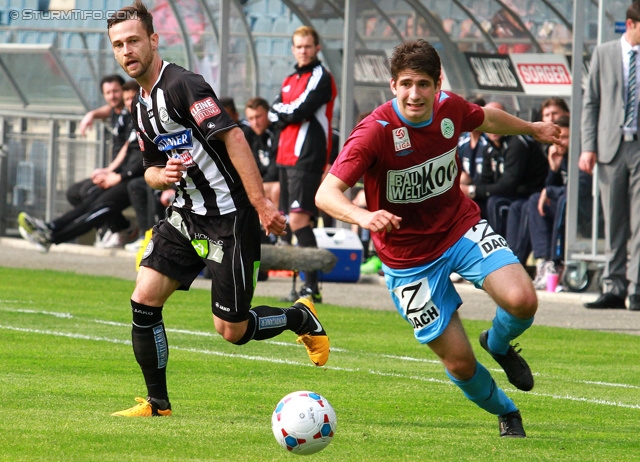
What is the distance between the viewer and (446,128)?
6895 millimetres

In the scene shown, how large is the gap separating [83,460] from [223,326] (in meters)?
1.81

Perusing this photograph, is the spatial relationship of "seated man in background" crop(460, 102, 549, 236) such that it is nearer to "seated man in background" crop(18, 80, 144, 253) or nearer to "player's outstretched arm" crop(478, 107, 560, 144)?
"seated man in background" crop(18, 80, 144, 253)

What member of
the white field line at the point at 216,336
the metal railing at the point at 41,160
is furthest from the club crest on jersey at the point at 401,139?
the metal railing at the point at 41,160

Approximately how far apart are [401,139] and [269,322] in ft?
5.03

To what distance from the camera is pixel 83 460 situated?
578 centimetres

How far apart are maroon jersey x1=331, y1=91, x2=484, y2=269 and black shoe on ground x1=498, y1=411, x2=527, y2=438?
2.93ft

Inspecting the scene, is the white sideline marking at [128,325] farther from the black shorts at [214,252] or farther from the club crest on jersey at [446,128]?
the club crest on jersey at [446,128]

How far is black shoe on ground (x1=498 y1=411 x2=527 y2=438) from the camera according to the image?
21.9 feet

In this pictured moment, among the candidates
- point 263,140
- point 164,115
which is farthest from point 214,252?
point 263,140

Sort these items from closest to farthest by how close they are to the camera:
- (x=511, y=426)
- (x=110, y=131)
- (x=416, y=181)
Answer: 1. (x=511, y=426)
2. (x=416, y=181)
3. (x=110, y=131)

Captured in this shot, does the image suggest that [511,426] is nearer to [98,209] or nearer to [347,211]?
[347,211]

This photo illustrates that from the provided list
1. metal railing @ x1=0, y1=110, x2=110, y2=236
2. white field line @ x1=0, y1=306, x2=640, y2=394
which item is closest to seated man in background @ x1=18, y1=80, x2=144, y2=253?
metal railing @ x1=0, y1=110, x2=110, y2=236

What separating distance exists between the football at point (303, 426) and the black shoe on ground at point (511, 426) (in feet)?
3.32

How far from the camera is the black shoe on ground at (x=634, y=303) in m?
12.9
